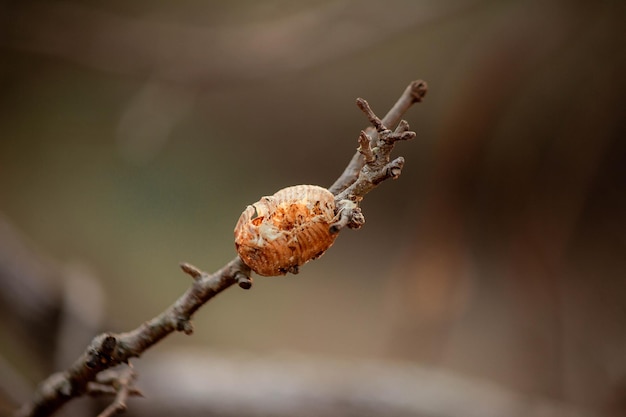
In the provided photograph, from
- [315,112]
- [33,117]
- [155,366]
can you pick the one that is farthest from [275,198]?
[33,117]

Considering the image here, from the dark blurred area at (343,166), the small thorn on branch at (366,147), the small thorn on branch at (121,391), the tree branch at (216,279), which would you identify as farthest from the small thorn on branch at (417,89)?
the dark blurred area at (343,166)

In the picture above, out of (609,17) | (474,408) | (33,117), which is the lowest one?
(474,408)

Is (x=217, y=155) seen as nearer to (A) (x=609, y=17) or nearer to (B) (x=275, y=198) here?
(A) (x=609, y=17)

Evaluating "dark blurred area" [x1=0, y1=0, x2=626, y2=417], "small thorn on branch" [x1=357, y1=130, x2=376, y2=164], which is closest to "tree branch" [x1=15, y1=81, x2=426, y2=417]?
"small thorn on branch" [x1=357, y1=130, x2=376, y2=164]

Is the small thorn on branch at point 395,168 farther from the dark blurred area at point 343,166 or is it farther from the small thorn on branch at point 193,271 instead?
the dark blurred area at point 343,166

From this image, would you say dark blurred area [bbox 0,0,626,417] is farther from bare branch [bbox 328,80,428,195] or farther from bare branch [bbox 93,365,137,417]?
bare branch [bbox 328,80,428,195]
